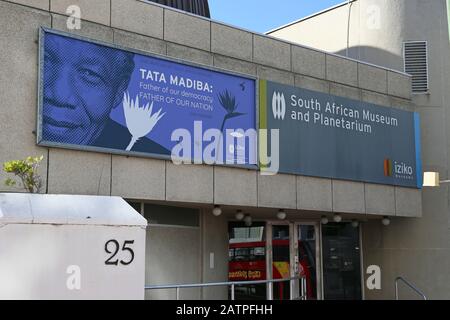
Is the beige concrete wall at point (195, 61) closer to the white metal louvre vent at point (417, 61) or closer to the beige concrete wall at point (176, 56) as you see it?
the beige concrete wall at point (176, 56)

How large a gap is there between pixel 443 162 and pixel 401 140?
4.79ft

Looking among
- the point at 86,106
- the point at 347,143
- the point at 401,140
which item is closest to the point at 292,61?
the point at 347,143

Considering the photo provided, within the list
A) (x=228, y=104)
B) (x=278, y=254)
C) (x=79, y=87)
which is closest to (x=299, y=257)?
(x=278, y=254)

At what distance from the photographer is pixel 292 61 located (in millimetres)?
14016

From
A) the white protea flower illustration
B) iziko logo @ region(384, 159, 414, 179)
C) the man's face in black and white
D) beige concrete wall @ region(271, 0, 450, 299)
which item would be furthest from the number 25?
beige concrete wall @ region(271, 0, 450, 299)

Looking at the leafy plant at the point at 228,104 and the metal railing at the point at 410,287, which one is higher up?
the leafy plant at the point at 228,104

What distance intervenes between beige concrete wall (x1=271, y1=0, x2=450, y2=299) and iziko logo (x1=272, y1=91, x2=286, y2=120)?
4.01 m

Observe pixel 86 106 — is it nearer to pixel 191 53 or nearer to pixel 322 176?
pixel 191 53

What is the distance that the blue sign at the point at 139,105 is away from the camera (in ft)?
34.1

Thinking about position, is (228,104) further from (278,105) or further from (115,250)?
(115,250)

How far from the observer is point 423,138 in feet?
54.7

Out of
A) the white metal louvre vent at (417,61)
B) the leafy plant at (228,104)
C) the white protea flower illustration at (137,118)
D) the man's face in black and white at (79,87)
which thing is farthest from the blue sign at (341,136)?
the man's face in black and white at (79,87)

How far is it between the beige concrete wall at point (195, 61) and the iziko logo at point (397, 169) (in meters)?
0.37

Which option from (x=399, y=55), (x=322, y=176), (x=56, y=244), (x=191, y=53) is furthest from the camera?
(x=399, y=55)
